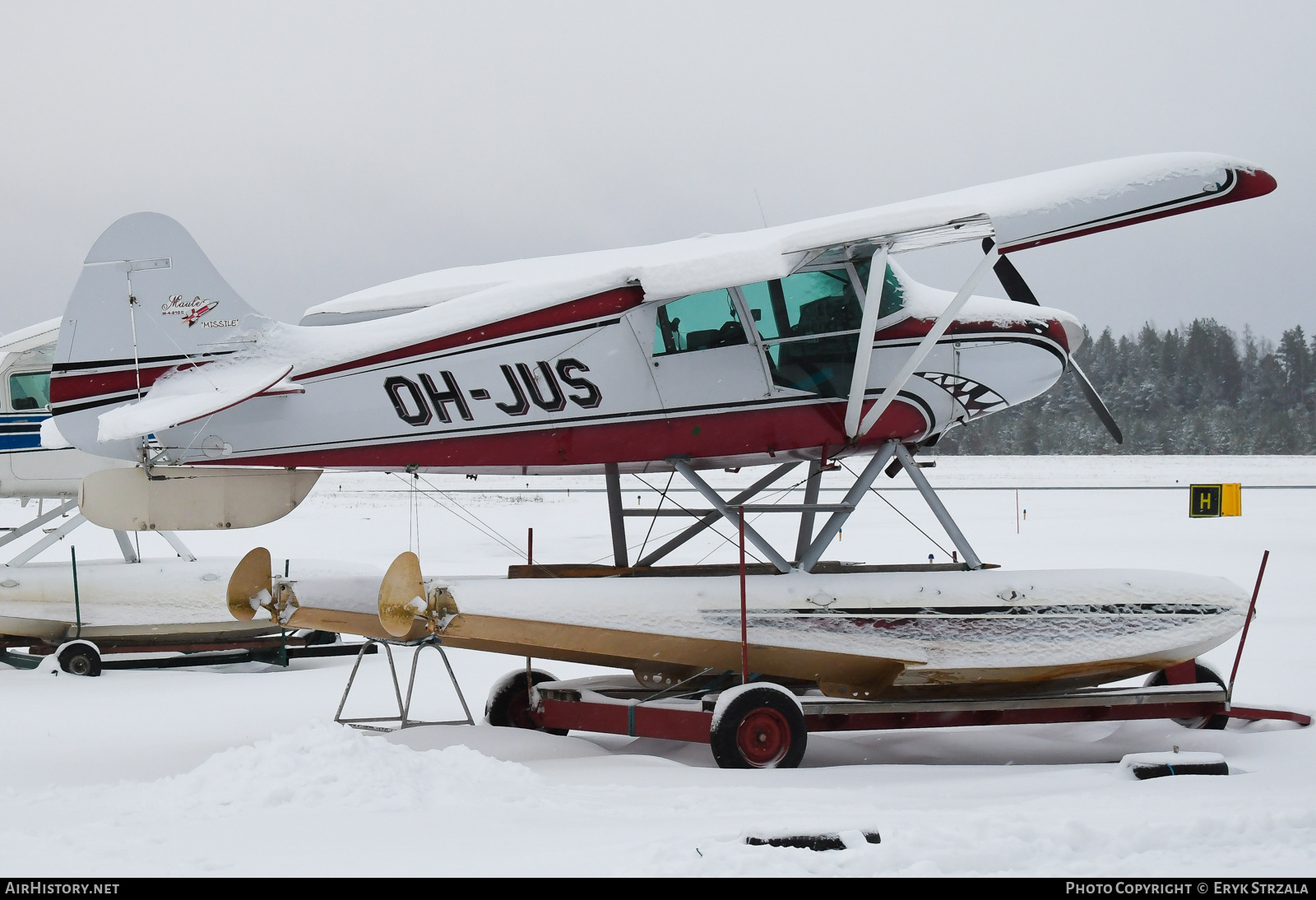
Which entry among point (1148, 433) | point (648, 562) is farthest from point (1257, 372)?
point (648, 562)

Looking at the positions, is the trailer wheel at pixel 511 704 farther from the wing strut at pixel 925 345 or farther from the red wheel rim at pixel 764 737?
the wing strut at pixel 925 345

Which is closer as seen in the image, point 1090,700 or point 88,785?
point 88,785

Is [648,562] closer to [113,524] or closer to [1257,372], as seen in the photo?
[113,524]

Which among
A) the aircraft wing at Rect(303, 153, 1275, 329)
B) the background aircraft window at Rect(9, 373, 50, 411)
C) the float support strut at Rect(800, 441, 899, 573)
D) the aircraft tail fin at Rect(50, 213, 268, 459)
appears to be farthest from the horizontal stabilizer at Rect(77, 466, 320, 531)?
the background aircraft window at Rect(9, 373, 50, 411)

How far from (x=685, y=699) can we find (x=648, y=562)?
113 centimetres

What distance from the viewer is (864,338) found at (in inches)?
279

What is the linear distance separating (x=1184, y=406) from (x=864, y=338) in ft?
288

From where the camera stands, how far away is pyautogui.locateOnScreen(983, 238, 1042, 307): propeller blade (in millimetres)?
8336

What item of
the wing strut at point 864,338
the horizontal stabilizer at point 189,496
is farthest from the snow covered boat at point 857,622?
the wing strut at point 864,338

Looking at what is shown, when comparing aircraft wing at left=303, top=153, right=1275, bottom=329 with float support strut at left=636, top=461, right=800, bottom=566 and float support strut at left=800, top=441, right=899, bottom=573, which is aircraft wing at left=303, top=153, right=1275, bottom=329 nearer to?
float support strut at left=800, top=441, right=899, bottom=573

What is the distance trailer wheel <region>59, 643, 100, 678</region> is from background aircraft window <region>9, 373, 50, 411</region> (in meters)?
3.28

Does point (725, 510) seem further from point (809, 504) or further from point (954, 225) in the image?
point (954, 225)

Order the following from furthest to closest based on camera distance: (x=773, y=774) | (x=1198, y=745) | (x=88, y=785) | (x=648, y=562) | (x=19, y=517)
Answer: (x=19, y=517)
(x=648, y=562)
(x=1198, y=745)
(x=773, y=774)
(x=88, y=785)

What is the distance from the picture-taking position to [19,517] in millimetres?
32750
